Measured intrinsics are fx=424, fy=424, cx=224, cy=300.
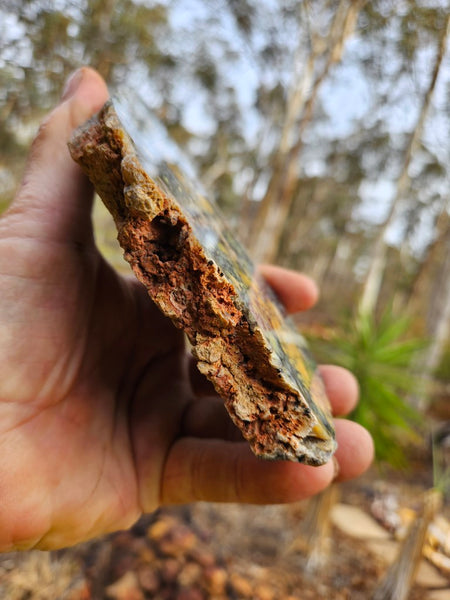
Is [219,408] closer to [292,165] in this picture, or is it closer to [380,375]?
[380,375]

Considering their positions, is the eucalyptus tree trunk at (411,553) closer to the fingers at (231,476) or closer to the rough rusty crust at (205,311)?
the fingers at (231,476)

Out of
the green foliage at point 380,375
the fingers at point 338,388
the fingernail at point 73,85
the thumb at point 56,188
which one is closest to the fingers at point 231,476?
the fingers at point 338,388

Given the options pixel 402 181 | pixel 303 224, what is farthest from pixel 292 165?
pixel 303 224

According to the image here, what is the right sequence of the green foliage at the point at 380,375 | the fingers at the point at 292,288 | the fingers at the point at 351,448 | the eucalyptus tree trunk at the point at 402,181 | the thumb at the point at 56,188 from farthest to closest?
1. the eucalyptus tree trunk at the point at 402,181
2. the green foliage at the point at 380,375
3. the fingers at the point at 292,288
4. the fingers at the point at 351,448
5. the thumb at the point at 56,188

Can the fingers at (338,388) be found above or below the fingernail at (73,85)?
below

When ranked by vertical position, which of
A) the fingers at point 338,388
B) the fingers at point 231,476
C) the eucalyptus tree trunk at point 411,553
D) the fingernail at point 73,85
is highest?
the fingernail at point 73,85

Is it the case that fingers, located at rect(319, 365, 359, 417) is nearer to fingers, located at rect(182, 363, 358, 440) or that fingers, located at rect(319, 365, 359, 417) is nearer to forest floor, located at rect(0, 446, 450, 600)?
fingers, located at rect(182, 363, 358, 440)
